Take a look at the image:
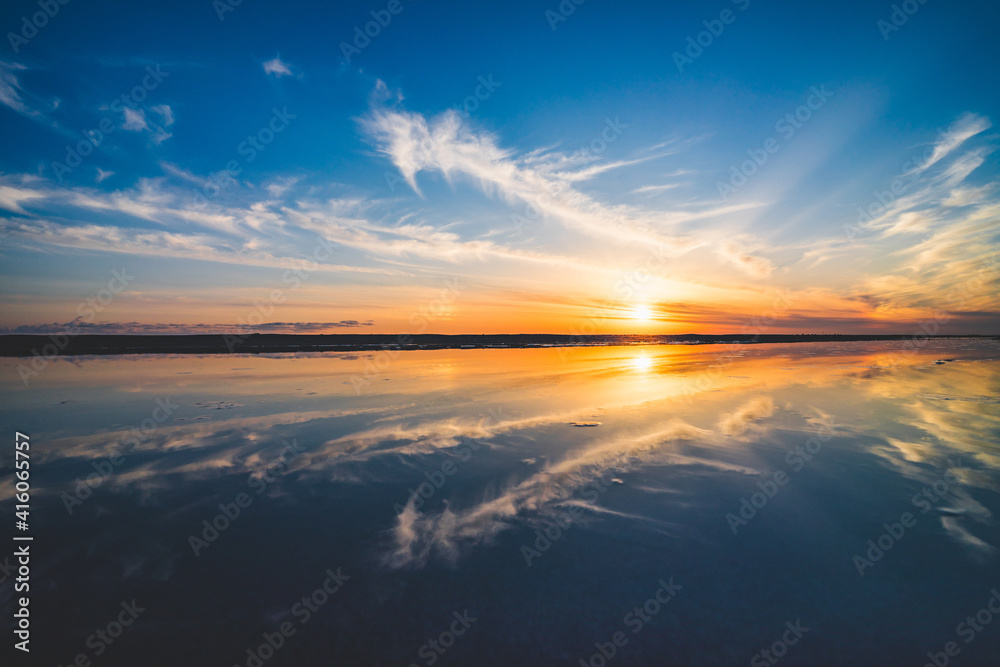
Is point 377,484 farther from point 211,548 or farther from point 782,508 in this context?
point 782,508

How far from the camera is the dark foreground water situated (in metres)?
3.26

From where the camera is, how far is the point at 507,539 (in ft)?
15.4

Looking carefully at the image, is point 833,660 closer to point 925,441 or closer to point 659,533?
point 659,533

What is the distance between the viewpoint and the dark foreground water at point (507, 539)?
3264 mm

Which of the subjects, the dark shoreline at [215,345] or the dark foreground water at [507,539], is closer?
the dark foreground water at [507,539]

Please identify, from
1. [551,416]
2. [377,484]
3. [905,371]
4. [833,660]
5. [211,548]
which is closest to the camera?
[833,660]

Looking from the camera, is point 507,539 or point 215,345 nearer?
point 507,539

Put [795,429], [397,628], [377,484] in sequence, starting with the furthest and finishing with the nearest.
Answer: [795,429]
[377,484]
[397,628]

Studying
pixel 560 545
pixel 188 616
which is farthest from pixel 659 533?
pixel 188 616

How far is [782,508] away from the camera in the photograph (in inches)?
218

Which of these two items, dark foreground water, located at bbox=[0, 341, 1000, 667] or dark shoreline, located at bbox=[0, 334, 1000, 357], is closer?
dark foreground water, located at bbox=[0, 341, 1000, 667]

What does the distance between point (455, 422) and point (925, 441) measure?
30.6ft

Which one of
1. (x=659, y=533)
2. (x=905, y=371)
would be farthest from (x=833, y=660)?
(x=905, y=371)

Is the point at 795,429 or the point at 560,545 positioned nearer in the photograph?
the point at 560,545
